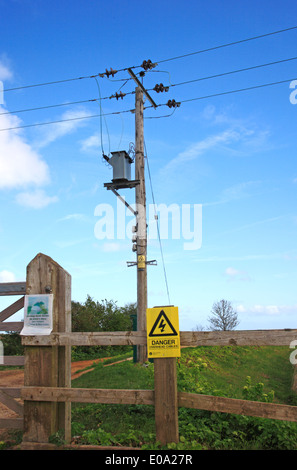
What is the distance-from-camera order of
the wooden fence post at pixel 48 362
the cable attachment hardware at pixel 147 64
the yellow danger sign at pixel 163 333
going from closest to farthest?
the yellow danger sign at pixel 163 333 → the wooden fence post at pixel 48 362 → the cable attachment hardware at pixel 147 64

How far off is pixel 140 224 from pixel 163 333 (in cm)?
790

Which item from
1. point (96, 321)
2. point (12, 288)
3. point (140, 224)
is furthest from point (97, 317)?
point (12, 288)

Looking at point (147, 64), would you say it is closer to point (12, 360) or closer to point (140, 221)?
point (140, 221)

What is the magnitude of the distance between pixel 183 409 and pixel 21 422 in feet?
7.83

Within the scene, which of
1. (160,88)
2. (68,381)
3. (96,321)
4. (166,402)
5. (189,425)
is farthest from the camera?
(96,321)

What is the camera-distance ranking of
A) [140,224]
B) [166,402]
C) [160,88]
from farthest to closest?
[160,88] → [140,224] → [166,402]

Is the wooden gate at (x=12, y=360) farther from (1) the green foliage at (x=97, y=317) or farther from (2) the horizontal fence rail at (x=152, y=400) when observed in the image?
(1) the green foliage at (x=97, y=317)

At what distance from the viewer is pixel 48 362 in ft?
18.9

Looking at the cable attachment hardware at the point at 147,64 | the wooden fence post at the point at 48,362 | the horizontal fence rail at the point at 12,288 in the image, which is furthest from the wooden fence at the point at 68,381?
the cable attachment hardware at the point at 147,64

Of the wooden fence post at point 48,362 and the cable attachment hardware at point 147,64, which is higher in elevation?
the cable attachment hardware at point 147,64

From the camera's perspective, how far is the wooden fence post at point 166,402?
16.7ft

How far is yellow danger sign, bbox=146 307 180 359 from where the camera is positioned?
5.21 m
